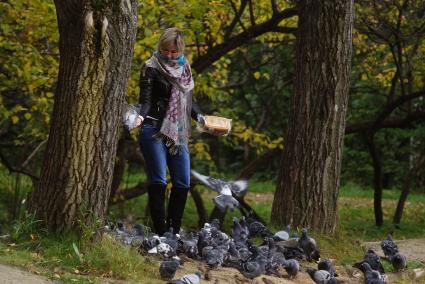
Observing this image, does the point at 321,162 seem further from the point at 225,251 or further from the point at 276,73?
the point at 276,73

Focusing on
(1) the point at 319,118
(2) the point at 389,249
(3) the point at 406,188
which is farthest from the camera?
(3) the point at 406,188

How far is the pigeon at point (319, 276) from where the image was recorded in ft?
20.9

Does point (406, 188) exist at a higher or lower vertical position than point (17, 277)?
higher

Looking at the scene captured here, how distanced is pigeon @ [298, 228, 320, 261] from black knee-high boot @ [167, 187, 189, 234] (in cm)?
113

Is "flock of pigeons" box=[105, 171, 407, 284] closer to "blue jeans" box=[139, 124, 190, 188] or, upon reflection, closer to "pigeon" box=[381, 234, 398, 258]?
"pigeon" box=[381, 234, 398, 258]

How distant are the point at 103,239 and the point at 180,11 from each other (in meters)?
5.75

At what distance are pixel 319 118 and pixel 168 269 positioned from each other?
9.87ft

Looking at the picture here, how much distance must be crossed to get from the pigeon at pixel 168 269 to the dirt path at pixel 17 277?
2.76 ft

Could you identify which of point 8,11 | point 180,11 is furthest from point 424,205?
point 8,11

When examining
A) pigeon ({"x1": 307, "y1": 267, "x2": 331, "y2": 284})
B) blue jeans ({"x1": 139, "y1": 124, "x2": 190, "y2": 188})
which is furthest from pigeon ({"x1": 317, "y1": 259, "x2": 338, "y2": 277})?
blue jeans ({"x1": 139, "y1": 124, "x2": 190, "y2": 188})

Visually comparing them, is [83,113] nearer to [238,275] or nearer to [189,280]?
[189,280]

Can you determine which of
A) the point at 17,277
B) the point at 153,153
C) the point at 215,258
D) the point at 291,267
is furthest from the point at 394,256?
the point at 17,277

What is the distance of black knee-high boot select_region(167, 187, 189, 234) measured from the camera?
711 cm

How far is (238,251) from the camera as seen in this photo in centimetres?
654
